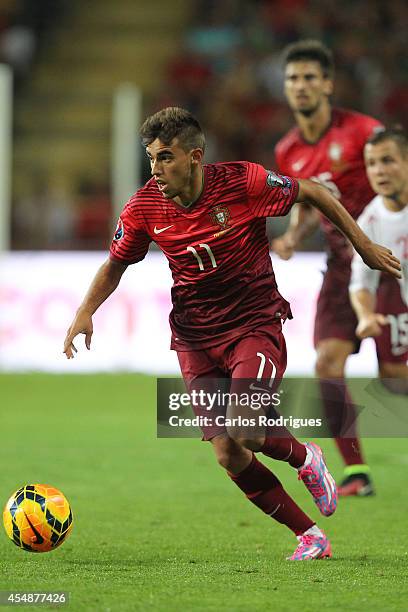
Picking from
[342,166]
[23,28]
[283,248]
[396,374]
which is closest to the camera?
[283,248]

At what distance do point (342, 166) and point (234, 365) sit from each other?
2641mm

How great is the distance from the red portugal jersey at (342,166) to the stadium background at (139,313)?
1634 millimetres

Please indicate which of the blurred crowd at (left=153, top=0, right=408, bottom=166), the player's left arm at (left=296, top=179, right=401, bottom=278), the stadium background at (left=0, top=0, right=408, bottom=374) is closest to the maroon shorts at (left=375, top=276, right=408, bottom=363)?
the player's left arm at (left=296, top=179, right=401, bottom=278)

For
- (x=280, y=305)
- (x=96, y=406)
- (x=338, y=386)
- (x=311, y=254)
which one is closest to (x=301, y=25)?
(x=311, y=254)

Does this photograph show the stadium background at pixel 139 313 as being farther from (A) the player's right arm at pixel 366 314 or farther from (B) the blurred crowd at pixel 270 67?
(A) the player's right arm at pixel 366 314

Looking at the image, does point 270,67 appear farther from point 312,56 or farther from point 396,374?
point 396,374

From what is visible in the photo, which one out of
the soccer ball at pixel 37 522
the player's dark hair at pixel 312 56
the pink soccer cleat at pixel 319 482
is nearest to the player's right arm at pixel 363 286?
the player's dark hair at pixel 312 56

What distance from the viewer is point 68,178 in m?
20.9

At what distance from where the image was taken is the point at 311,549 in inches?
225

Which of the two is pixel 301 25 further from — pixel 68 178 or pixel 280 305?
pixel 280 305

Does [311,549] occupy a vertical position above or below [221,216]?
below

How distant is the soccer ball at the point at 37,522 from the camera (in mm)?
5480

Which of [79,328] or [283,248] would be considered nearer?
[79,328]

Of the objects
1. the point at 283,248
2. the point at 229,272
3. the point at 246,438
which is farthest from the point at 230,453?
the point at 283,248
